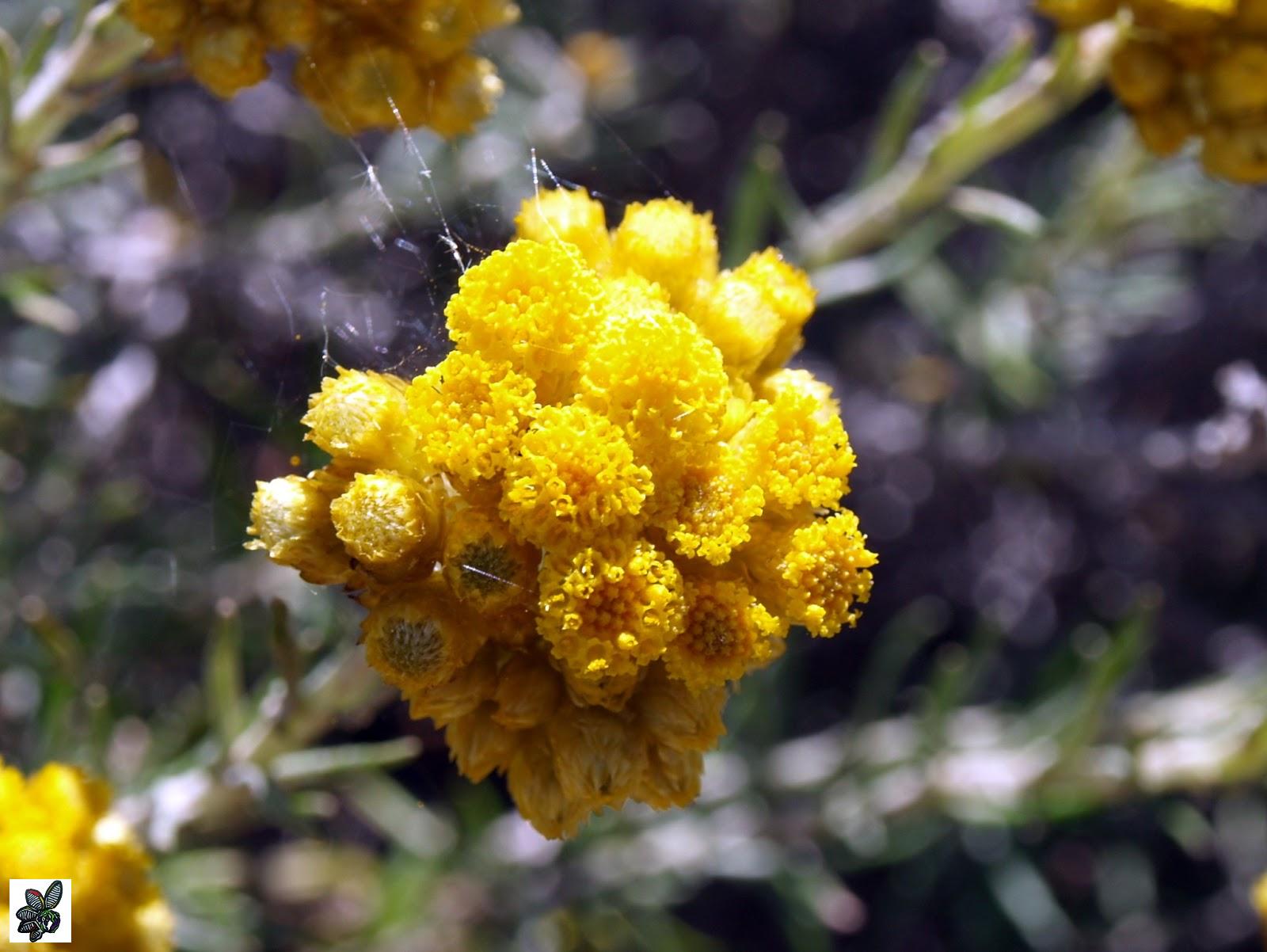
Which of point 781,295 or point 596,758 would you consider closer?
point 596,758

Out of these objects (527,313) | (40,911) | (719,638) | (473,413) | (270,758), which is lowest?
(270,758)

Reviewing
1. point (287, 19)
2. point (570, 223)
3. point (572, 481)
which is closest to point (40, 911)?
point (572, 481)

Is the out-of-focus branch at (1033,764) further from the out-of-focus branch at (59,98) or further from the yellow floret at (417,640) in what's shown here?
the out-of-focus branch at (59,98)

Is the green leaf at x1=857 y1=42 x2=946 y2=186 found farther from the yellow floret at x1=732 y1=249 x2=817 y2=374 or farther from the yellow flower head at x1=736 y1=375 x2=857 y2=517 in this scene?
the yellow flower head at x1=736 y1=375 x2=857 y2=517

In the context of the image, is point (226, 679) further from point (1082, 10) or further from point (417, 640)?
point (1082, 10)

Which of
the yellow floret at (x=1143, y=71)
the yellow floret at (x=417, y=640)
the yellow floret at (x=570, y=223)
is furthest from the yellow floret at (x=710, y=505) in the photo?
the yellow floret at (x=1143, y=71)

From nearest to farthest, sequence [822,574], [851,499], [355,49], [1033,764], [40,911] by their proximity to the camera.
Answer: [822,574] → [40,911] → [355,49] → [1033,764] → [851,499]
